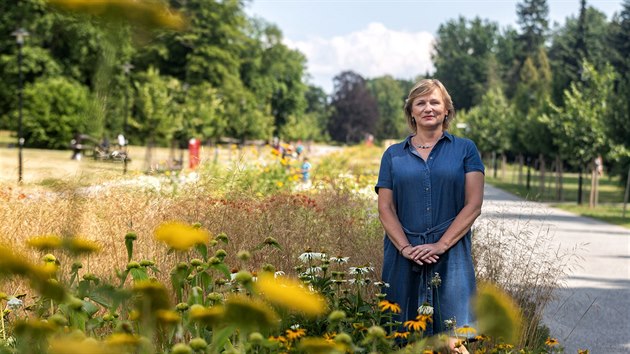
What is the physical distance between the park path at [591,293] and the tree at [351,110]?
97008 mm

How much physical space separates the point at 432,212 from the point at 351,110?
109 metres

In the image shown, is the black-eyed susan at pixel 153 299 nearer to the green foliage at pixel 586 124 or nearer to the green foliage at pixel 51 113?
the green foliage at pixel 586 124

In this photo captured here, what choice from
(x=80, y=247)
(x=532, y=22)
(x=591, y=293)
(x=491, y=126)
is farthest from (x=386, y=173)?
(x=532, y=22)

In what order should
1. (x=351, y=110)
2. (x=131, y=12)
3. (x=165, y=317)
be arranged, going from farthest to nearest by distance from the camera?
(x=351, y=110)
(x=165, y=317)
(x=131, y=12)

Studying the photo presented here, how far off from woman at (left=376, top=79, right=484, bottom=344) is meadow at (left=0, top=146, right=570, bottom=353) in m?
0.20

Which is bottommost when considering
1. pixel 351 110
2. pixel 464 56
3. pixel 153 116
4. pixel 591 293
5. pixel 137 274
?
pixel 591 293

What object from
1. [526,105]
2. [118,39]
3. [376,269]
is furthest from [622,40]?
[118,39]

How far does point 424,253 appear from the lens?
3896mm

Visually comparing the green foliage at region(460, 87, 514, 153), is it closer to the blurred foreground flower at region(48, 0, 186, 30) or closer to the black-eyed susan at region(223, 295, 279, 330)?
the black-eyed susan at region(223, 295, 279, 330)

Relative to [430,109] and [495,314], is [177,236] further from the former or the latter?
[430,109]

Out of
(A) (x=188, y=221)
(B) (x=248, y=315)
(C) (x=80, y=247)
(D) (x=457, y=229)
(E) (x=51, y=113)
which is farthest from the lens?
(E) (x=51, y=113)

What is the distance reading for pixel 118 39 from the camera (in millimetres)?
1455

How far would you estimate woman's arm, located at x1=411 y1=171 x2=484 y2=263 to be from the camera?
3.89 metres

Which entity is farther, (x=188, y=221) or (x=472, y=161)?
(x=188, y=221)
